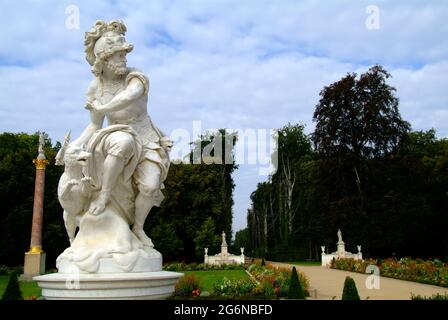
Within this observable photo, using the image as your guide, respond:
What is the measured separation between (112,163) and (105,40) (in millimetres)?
1635

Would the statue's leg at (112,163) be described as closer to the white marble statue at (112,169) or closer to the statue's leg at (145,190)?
the white marble statue at (112,169)

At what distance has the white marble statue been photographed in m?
5.21

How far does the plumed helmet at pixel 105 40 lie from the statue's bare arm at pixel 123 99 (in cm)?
49

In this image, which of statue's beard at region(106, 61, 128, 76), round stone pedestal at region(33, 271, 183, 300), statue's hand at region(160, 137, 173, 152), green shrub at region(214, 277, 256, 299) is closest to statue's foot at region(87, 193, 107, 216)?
round stone pedestal at region(33, 271, 183, 300)

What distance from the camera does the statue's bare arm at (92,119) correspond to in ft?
19.0

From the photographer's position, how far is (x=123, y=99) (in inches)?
222

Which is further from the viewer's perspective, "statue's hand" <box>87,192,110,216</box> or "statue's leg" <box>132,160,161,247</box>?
"statue's leg" <box>132,160,161,247</box>

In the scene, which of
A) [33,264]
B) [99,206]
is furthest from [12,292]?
[33,264]

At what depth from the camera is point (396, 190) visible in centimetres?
3045

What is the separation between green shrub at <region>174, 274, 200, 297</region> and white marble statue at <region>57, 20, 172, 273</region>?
6.24 meters

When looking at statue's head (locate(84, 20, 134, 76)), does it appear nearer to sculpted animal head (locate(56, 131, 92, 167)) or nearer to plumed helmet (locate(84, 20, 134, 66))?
plumed helmet (locate(84, 20, 134, 66))
